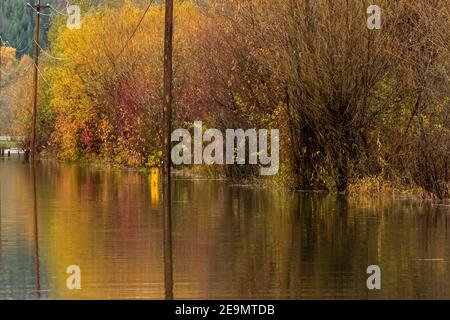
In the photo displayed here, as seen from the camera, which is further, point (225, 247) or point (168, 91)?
point (168, 91)

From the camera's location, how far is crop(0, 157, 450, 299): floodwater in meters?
16.7

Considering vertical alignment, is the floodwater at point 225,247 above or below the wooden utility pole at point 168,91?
below

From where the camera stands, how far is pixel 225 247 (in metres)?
22.1

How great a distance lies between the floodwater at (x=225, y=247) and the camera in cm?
1672

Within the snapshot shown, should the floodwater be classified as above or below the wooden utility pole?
below

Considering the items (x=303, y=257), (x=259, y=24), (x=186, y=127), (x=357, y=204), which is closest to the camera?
(x=303, y=257)

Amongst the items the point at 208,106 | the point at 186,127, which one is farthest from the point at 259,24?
the point at 186,127

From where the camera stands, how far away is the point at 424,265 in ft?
62.6

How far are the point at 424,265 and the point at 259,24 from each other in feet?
73.6

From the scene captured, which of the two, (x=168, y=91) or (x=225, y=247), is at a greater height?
(x=168, y=91)

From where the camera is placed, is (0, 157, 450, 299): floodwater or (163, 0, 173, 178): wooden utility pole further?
(163, 0, 173, 178): wooden utility pole

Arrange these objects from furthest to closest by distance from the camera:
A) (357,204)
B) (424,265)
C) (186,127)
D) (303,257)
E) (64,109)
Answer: (64,109)
(186,127)
(357,204)
(303,257)
(424,265)

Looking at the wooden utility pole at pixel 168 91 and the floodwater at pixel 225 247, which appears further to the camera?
the wooden utility pole at pixel 168 91

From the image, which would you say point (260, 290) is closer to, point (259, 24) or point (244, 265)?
point (244, 265)
